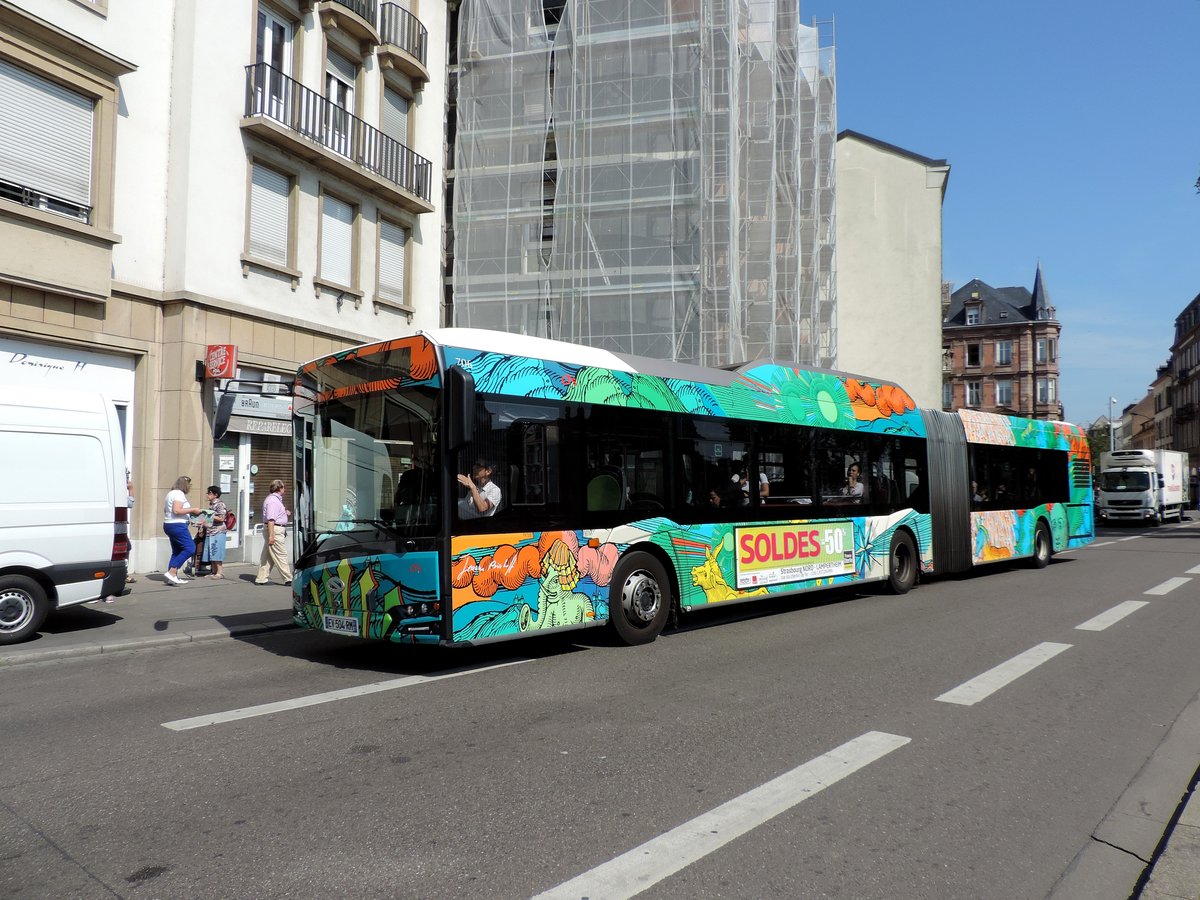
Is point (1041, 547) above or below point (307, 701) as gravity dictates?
above

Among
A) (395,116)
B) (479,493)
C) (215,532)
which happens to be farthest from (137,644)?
(395,116)

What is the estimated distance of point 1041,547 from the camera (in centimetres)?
1723

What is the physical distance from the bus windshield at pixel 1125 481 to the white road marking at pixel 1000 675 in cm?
3422

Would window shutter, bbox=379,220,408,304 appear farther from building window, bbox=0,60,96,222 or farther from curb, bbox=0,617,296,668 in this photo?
curb, bbox=0,617,296,668

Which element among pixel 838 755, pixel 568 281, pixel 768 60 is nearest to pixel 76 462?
pixel 838 755

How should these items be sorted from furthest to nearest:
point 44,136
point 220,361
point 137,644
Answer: point 220,361 < point 44,136 < point 137,644

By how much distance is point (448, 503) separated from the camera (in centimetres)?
713

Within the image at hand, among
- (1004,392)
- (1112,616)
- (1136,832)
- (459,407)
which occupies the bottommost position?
(1136,832)

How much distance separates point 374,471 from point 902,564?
28.3 feet

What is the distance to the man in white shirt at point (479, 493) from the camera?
7.23 m

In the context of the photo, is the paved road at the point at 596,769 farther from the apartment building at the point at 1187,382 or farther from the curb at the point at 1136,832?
the apartment building at the point at 1187,382

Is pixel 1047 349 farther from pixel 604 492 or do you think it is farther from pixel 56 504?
pixel 56 504

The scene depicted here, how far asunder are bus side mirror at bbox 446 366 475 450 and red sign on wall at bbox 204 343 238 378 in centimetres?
901

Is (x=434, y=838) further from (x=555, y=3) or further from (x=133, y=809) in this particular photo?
(x=555, y=3)
